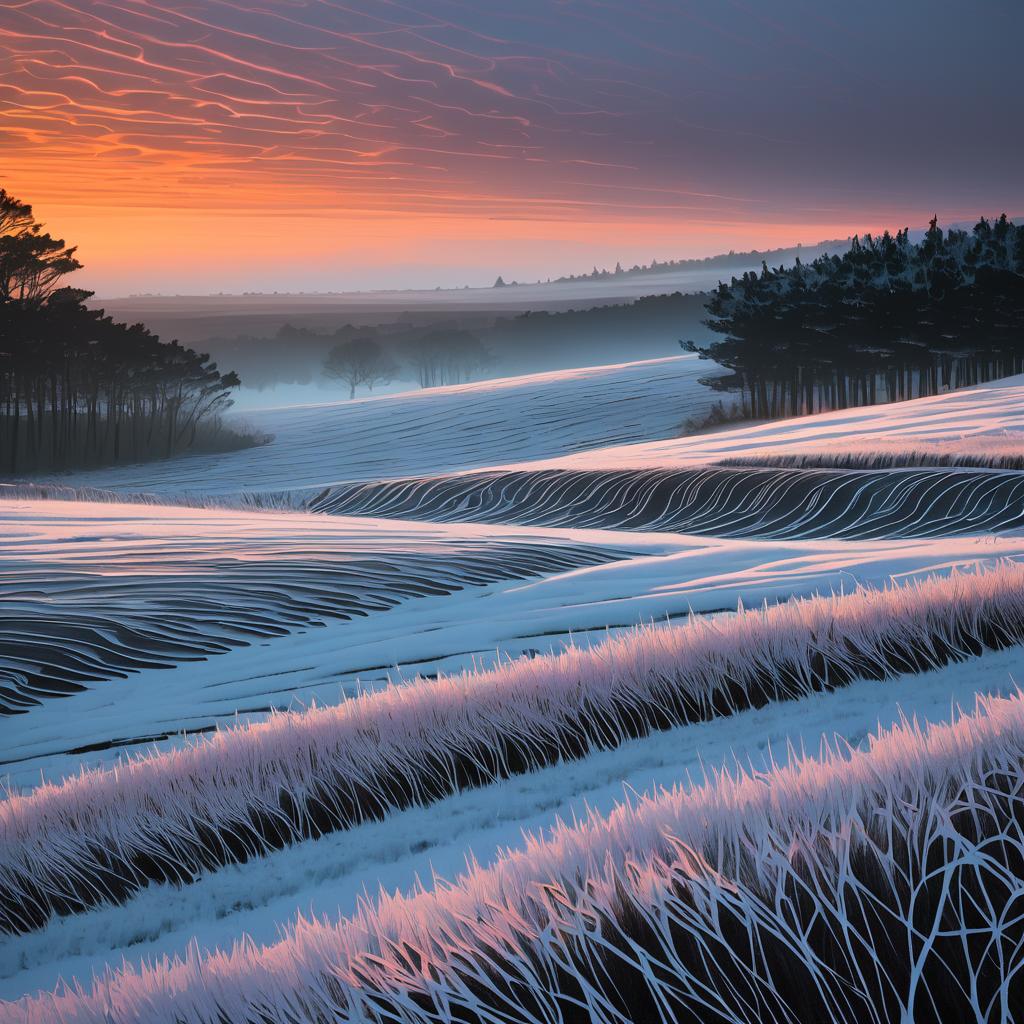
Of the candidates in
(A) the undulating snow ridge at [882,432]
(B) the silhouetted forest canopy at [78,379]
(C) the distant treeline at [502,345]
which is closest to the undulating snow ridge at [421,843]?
(A) the undulating snow ridge at [882,432]

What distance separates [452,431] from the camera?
36.5 meters

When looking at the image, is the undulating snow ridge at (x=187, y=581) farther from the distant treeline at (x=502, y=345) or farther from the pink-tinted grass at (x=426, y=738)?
the distant treeline at (x=502, y=345)

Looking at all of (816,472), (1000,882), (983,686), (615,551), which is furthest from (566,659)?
(816,472)

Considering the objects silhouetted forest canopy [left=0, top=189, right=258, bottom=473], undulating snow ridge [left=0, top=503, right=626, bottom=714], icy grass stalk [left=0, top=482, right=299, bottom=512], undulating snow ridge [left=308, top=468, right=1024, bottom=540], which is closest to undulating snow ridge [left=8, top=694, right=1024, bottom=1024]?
undulating snow ridge [left=0, top=503, right=626, bottom=714]

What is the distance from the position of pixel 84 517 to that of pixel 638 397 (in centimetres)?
3027

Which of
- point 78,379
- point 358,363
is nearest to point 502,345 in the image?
point 358,363

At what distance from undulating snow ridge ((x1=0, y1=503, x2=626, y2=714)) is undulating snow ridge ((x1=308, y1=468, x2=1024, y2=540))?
390 centimetres

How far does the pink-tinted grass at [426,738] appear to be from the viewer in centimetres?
218

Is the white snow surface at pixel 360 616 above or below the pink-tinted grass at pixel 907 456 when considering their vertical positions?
below

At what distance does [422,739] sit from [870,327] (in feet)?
A: 125

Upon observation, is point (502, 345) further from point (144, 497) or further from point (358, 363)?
point (144, 497)

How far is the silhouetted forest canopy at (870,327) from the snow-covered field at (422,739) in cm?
3106

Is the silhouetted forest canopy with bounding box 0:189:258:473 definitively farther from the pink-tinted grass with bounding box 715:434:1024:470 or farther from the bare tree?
the bare tree

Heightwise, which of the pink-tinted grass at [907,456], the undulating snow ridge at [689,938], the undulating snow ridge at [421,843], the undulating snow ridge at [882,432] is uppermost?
the undulating snow ridge at [882,432]
